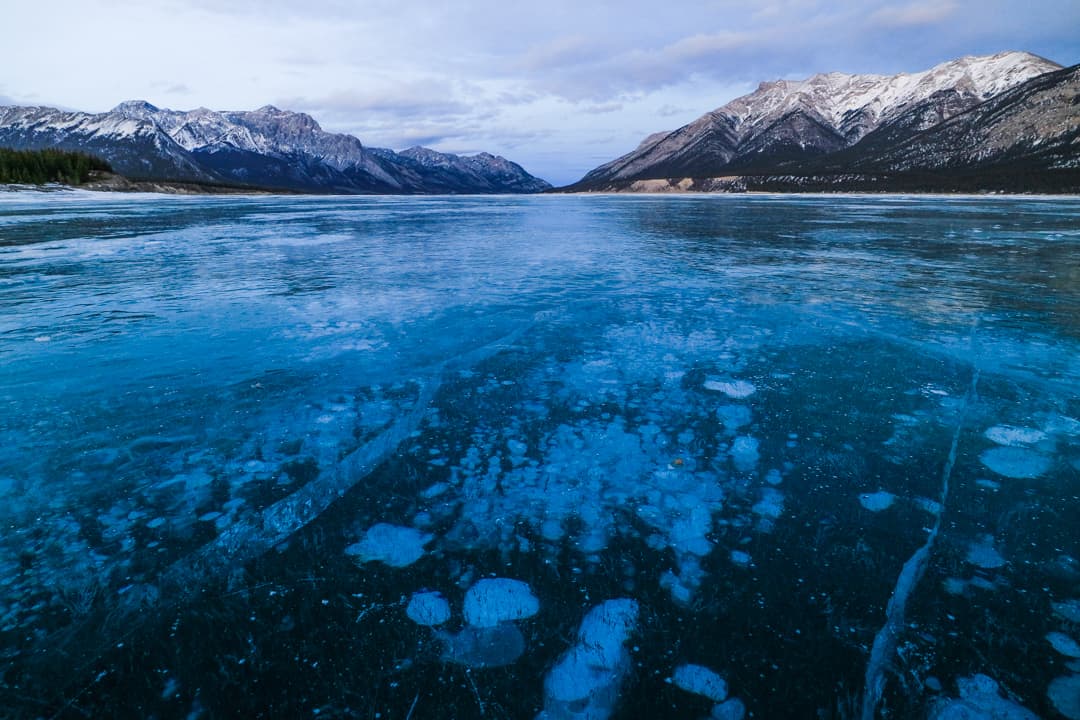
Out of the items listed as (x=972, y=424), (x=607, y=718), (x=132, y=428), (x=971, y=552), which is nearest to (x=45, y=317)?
(x=132, y=428)

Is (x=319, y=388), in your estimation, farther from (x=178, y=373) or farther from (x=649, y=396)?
(x=649, y=396)

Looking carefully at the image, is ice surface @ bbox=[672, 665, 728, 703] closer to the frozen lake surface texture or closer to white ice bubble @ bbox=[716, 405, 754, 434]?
the frozen lake surface texture

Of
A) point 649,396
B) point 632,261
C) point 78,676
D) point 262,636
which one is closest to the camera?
point 78,676

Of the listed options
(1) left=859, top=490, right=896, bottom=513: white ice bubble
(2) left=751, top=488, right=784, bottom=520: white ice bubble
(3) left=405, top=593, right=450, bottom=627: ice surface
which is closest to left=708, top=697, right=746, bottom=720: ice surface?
(3) left=405, top=593, right=450, bottom=627: ice surface

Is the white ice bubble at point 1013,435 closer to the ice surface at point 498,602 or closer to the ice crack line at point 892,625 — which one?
the ice crack line at point 892,625

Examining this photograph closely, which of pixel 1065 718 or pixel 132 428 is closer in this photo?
pixel 1065 718

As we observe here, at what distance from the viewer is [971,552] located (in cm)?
410

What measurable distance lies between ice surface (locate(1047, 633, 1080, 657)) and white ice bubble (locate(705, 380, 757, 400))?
3.97m

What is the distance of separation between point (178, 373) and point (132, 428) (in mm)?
1894

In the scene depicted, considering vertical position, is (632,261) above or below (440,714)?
above

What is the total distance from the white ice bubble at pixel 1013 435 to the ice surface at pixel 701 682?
192 inches

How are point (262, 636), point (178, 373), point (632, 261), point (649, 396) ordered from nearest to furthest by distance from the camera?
1. point (262, 636)
2. point (649, 396)
3. point (178, 373)
4. point (632, 261)

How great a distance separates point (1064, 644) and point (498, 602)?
11.6 ft

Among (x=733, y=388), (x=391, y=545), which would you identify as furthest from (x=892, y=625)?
(x=733, y=388)
